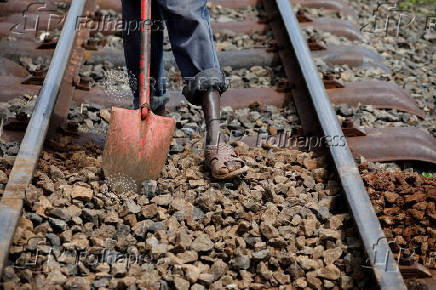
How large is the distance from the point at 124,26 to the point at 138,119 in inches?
28.2

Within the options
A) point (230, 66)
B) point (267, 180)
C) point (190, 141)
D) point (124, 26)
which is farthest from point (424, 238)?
point (230, 66)

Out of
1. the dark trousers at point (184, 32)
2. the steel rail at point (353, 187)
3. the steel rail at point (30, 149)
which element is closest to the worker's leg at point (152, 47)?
the dark trousers at point (184, 32)

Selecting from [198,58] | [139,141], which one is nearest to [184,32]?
[198,58]

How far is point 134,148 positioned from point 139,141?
0.05 metres

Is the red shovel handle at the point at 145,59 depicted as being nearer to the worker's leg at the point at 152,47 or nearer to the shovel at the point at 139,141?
the shovel at the point at 139,141

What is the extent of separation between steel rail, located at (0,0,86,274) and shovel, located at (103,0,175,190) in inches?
14.7

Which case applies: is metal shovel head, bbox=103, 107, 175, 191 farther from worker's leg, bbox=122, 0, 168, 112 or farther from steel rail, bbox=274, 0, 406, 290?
steel rail, bbox=274, 0, 406, 290

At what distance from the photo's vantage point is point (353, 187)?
304 cm

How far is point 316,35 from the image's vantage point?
5.21 m

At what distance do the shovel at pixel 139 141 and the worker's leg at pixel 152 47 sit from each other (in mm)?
330

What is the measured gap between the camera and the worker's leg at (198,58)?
11.2 ft

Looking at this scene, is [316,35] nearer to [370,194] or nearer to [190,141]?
[190,141]

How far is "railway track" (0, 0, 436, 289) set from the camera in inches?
106

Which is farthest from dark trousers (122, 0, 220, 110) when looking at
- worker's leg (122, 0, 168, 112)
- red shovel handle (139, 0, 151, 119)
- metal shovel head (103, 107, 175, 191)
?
metal shovel head (103, 107, 175, 191)
